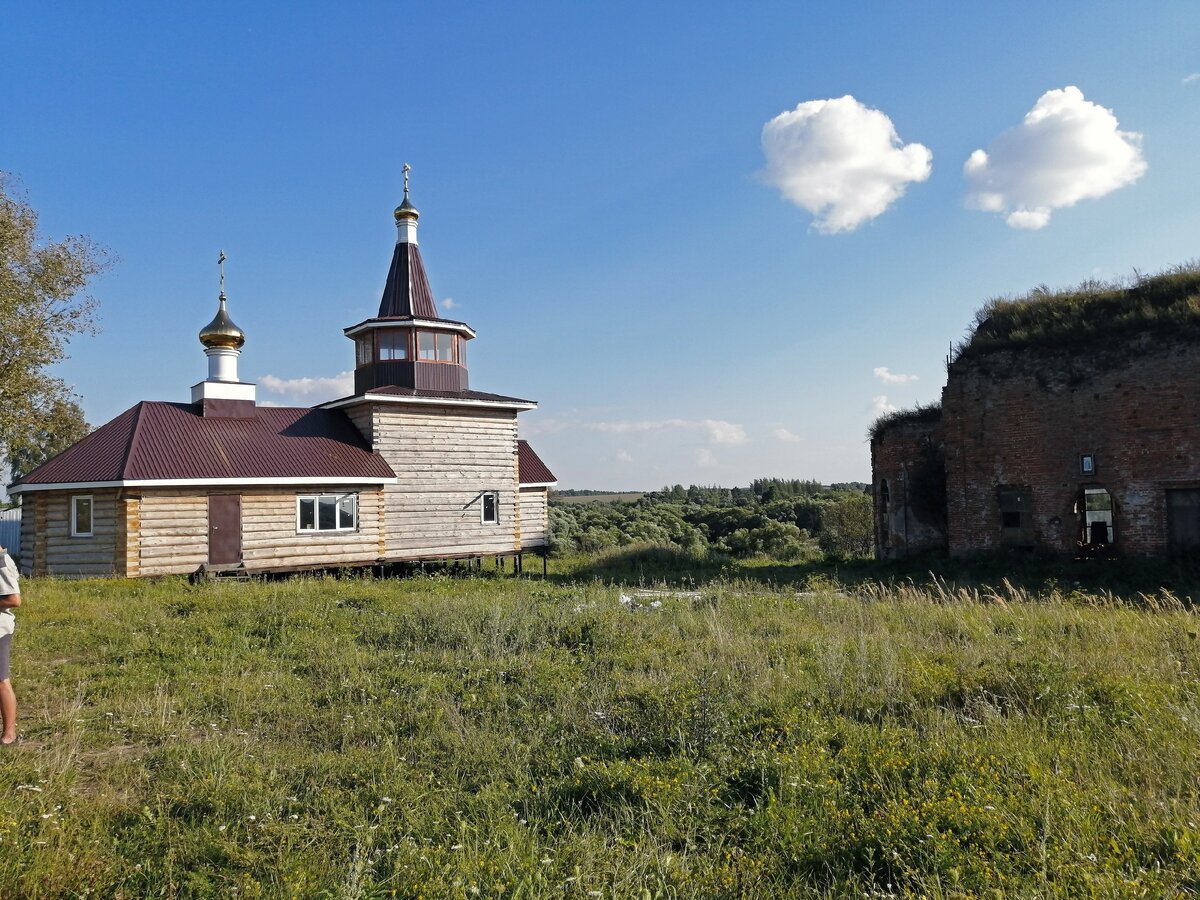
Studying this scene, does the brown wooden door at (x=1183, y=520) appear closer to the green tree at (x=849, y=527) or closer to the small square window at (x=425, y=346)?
the small square window at (x=425, y=346)

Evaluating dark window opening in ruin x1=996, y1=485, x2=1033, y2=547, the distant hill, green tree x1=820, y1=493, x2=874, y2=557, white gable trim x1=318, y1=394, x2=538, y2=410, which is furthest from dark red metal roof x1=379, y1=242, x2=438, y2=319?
the distant hill

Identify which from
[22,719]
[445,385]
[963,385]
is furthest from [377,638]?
[963,385]

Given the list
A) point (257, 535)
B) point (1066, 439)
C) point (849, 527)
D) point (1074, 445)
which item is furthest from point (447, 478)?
point (849, 527)

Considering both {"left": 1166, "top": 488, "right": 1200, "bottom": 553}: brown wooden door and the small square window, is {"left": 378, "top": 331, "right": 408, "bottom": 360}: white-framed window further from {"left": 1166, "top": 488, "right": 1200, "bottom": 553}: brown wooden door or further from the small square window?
{"left": 1166, "top": 488, "right": 1200, "bottom": 553}: brown wooden door

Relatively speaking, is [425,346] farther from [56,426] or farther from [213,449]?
[56,426]

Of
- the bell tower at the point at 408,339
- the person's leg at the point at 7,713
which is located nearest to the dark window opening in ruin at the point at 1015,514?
the bell tower at the point at 408,339

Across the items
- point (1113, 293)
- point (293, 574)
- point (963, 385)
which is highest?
point (1113, 293)

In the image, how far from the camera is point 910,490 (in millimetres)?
21078

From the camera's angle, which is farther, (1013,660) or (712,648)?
(712,648)

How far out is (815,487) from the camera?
93.6 m

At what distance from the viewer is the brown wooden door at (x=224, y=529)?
58.4 feet

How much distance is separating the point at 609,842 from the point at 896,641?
564cm

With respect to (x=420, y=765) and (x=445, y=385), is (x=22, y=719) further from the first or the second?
(x=445, y=385)

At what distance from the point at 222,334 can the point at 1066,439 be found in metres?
22.0
